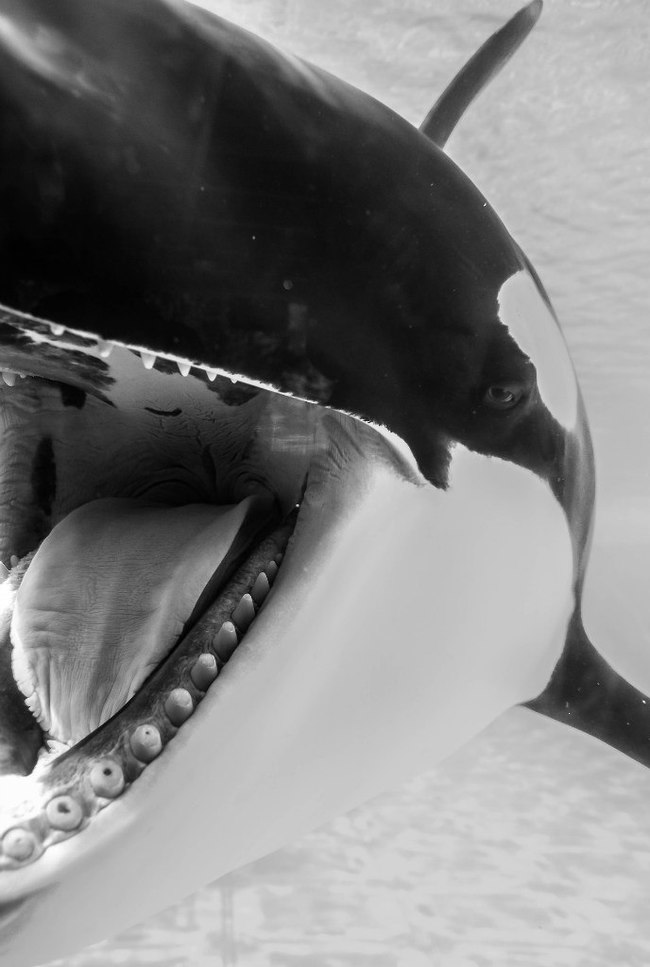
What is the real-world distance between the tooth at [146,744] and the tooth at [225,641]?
136 mm

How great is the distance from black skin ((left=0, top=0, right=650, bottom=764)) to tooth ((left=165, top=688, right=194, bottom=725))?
42 centimetres

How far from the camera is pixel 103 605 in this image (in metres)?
1.55

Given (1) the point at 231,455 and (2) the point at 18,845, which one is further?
(1) the point at 231,455

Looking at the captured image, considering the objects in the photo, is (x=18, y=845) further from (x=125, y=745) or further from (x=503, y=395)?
(x=503, y=395)

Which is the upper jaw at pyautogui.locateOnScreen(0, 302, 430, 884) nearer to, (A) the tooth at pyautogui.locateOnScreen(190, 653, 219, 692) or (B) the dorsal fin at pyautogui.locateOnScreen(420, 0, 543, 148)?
(A) the tooth at pyautogui.locateOnScreen(190, 653, 219, 692)

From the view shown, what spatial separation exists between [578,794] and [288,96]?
10258 mm

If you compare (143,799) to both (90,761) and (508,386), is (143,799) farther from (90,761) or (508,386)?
(508,386)

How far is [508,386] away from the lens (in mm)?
1443

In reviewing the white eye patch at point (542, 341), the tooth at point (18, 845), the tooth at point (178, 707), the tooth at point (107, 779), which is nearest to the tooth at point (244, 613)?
the tooth at point (178, 707)

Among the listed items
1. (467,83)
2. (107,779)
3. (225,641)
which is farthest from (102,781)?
(467,83)

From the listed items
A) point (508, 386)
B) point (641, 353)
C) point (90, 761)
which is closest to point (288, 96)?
point (508, 386)

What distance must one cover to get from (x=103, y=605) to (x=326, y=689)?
1.53 ft

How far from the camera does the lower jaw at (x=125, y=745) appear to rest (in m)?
1.05

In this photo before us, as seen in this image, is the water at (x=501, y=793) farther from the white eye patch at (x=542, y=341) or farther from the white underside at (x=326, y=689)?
the white underside at (x=326, y=689)
